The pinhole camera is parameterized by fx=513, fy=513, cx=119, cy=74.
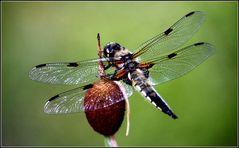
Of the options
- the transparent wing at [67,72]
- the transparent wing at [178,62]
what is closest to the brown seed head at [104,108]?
the transparent wing at [67,72]

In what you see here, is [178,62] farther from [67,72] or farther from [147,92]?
[67,72]

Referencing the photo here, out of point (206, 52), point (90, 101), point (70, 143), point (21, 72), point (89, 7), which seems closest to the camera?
point (90, 101)

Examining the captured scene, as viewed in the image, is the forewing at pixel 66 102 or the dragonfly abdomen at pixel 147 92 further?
the dragonfly abdomen at pixel 147 92

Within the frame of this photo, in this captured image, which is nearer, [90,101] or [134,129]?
→ [90,101]

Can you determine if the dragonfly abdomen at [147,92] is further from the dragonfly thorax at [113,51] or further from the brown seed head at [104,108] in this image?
the brown seed head at [104,108]

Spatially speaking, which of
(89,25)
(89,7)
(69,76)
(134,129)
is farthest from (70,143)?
(69,76)

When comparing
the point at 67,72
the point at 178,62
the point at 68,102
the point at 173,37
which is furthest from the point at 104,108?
the point at 173,37

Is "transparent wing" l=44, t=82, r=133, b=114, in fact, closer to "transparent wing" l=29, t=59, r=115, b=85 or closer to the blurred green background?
"transparent wing" l=29, t=59, r=115, b=85

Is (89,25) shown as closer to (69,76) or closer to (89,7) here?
(89,7)
